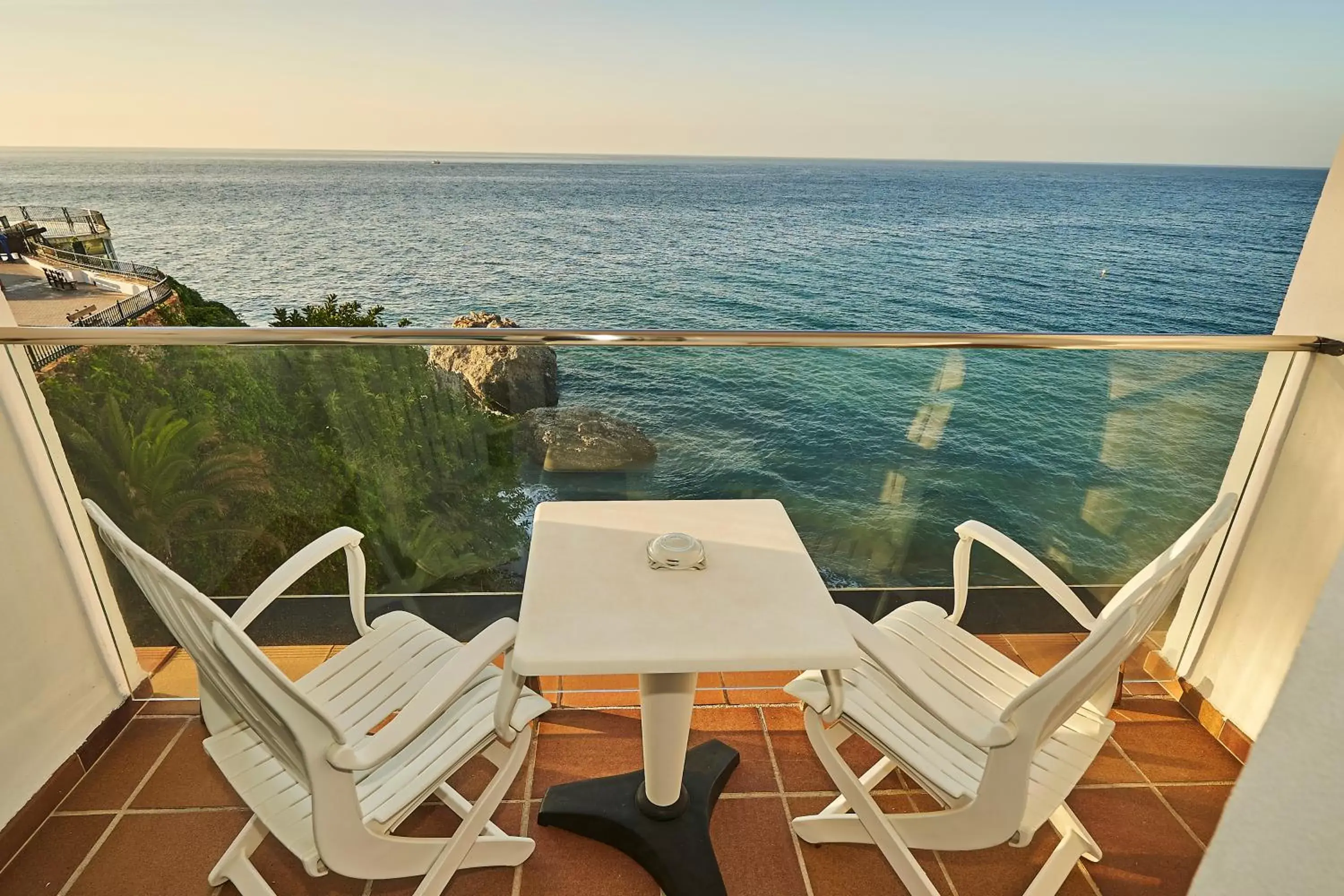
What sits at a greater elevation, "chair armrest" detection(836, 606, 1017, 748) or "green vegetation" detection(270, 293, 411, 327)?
Result: "chair armrest" detection(836, 606, 1017, 748)

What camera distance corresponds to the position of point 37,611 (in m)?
2.00

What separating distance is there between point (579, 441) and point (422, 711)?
1156 mm

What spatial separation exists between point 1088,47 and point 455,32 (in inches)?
1259

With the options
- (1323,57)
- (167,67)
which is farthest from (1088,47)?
(167,67)

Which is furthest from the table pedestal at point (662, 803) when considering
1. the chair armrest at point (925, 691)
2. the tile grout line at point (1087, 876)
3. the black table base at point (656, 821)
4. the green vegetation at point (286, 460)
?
the tile grout line at point (1087, 876)

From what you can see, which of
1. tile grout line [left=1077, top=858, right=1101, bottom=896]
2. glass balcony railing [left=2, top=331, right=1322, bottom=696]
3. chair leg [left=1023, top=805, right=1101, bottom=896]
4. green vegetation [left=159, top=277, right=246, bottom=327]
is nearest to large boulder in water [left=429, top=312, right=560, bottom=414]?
Result: glass balcony railing [left=2, top=331, right=1322, bottom=696]

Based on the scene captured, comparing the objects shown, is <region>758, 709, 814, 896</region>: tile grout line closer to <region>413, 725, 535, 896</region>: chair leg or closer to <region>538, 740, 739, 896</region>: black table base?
<region>538, 740, 739, 896</region>: black table base

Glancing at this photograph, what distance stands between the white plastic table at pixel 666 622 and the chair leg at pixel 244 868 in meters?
0.66

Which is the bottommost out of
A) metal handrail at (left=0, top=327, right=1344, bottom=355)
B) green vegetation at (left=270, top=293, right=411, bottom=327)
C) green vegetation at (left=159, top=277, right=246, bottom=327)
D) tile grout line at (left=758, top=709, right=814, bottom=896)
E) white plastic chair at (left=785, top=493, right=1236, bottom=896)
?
green vegetation at (left=159, top=277, right=246, bottom=327)

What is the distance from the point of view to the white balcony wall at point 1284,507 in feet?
6.75

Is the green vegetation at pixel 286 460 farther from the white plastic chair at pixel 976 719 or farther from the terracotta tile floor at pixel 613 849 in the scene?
the white plastic chair at pixel 976 719

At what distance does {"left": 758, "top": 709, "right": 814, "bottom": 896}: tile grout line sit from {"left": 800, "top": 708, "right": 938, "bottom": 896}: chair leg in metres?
0.26

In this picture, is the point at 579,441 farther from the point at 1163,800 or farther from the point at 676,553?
the point at 1163,800

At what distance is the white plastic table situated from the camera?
1320mm
